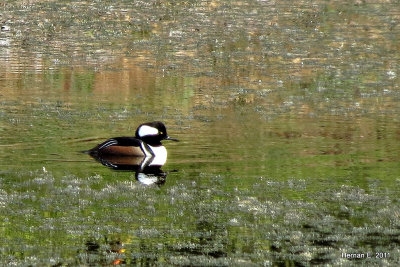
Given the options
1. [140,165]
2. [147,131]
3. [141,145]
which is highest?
[147,131]

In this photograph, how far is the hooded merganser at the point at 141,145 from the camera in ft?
44.8

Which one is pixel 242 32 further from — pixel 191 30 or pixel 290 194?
pixel 290 194

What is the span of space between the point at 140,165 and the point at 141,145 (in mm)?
444

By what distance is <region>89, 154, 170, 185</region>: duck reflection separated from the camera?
12508 millimetres

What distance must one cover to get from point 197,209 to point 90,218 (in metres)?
1.21

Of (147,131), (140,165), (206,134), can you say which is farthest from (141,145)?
(206,134)

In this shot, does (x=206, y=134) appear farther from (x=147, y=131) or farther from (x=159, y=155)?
(x=159, y=155)

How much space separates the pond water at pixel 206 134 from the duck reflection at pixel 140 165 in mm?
129

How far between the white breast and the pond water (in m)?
0.28

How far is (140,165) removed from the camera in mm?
13664

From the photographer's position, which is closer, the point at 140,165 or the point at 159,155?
the point at 140,165

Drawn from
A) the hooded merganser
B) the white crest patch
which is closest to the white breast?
the hooded merganser

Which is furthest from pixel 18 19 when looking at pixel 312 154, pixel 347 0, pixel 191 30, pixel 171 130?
pixel 312 154

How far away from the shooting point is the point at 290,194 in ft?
37.5
